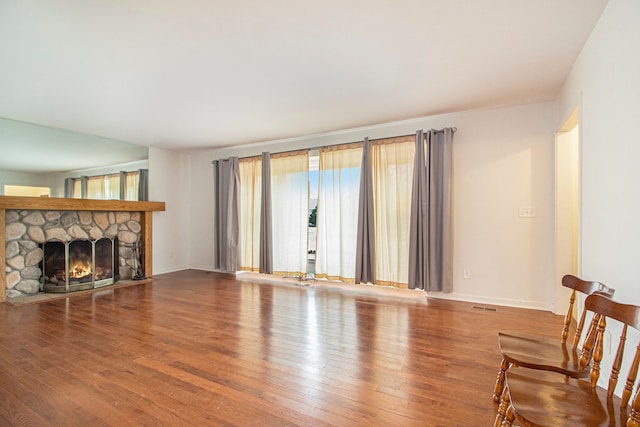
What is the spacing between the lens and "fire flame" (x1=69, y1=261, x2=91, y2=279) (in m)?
4.66

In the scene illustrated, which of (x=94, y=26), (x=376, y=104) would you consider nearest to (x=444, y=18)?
(x=376, y=104)

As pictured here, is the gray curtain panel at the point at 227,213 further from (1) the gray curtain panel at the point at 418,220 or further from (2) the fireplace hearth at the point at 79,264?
(1) the gray curtain panel at the point at 418,220

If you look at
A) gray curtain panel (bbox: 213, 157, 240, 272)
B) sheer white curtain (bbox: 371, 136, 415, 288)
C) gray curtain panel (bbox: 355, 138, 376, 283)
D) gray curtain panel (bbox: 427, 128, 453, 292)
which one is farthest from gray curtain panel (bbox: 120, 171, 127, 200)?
gray curtain panel (bbox: 427, 128, 453, 292)

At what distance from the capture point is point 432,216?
13.2 ft

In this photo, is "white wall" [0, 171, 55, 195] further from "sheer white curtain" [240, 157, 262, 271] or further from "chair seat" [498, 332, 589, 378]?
"chair seat" [498, 332, 589, 378]

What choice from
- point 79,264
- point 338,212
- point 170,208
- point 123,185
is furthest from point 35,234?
point 338,212

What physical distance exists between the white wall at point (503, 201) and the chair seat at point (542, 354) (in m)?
2.16

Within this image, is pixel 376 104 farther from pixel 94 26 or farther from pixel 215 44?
pixel 94 26

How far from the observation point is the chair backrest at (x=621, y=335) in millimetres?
1115

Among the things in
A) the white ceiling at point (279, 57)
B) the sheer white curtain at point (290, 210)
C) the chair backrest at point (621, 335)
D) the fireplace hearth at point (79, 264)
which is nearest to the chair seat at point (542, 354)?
the chair backrest at point (621, 335)

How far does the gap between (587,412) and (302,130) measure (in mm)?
4481

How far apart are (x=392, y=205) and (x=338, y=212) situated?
90 cm

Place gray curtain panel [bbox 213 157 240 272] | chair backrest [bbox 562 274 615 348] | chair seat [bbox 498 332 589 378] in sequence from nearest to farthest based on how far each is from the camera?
chair seat [bbox 498 332 589 378]
chair backrest [bbox 562 274 615 348]
gray curtain panel [bbox 213 157 240 272]

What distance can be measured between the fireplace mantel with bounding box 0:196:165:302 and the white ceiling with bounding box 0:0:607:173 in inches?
46.0
